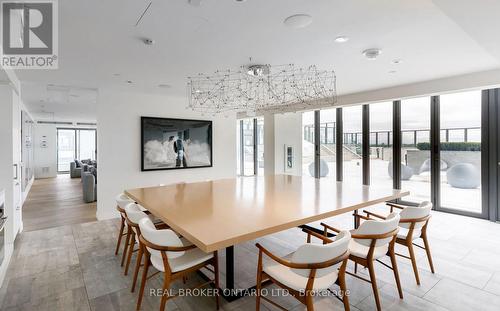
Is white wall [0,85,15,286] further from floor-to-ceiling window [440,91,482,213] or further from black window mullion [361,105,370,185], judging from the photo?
floor-to-ceiling window [440,91,482,213]

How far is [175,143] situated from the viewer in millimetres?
5824

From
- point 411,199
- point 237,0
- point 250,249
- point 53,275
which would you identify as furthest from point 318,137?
point 53,275

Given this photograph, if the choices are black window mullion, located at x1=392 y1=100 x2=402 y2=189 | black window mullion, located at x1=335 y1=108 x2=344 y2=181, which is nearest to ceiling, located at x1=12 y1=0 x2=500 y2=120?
black window mullion, located at x1=392 y1=100 x2=402 y2=189

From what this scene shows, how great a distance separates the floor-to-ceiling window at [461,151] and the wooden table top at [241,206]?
2848mm

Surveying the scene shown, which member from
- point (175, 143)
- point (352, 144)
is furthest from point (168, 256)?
point (352, 144)

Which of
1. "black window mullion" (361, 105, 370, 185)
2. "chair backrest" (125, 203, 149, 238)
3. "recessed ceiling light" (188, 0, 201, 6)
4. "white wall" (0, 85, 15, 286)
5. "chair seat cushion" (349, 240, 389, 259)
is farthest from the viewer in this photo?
"black window mullion" (361, 105, 370, 185)

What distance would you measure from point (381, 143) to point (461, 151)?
1478 mm

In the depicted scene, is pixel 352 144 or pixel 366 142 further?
pixel 352 144

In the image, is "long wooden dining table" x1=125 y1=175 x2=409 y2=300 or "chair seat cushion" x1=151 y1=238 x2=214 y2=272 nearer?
"long wooden dining table" x1=125 y1=175 x2=409 y2=300

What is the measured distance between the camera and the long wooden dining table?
176cm

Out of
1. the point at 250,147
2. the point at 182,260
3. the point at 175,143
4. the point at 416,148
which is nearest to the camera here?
the point at 182,260

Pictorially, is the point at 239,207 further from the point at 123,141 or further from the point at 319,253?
the point at 123,141

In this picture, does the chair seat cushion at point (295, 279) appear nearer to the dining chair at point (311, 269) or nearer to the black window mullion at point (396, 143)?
the dining chair at point (311, 269)

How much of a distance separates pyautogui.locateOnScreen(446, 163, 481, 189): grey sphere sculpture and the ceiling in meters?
1.89
